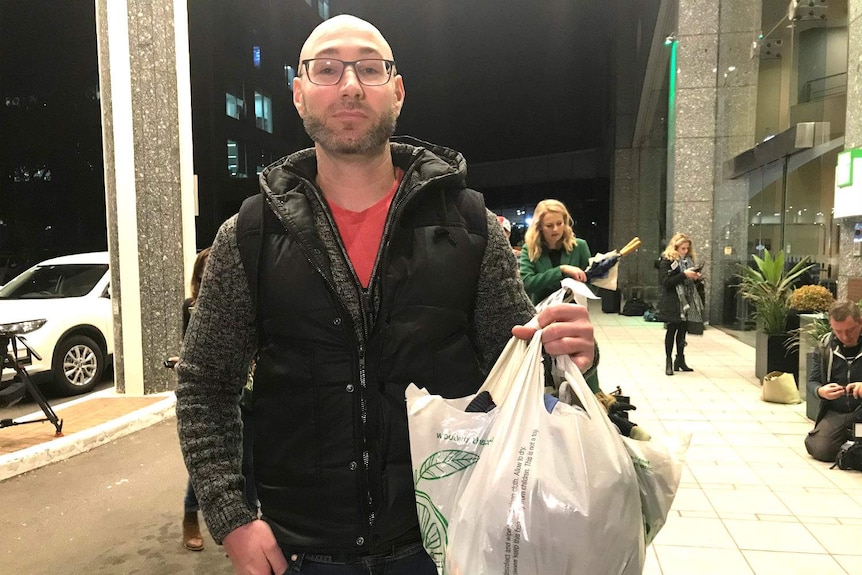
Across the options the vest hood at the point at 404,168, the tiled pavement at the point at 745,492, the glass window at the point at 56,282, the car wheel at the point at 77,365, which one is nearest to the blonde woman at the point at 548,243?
the tiled pavement at the point at 745,492

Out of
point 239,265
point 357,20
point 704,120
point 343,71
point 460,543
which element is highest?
point 704,120

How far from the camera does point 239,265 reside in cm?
132

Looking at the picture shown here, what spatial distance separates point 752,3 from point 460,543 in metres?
12.6

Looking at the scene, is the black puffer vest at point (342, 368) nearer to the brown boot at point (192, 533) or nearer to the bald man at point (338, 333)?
the bald man at point (338, 333)

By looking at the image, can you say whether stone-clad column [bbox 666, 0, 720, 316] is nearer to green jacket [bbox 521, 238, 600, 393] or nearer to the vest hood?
green jacket [bbox 521, 238, 600, 393]

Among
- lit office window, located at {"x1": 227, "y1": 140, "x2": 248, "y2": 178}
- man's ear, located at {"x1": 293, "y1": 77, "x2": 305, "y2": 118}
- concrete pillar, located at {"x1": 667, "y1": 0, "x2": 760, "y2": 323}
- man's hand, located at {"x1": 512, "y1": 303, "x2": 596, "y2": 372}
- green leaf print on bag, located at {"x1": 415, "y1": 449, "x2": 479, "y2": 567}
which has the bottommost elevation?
green leaf print on bag, located at {"x1": 415, "y1": 449, "x2": 479, "y2": 567}

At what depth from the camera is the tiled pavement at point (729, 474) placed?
3.27 meters

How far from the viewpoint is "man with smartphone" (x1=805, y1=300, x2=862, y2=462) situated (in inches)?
180

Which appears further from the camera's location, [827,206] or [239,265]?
[827,206]

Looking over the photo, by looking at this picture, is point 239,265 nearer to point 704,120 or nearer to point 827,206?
point 827,206

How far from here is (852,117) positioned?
6.11m

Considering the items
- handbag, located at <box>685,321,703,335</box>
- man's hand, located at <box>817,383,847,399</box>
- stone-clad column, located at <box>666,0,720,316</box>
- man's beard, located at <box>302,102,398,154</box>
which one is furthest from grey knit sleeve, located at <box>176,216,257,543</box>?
stone-clad column, located at <box>666,0,720,316</box>

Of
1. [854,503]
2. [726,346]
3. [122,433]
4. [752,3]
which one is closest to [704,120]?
[752,3]

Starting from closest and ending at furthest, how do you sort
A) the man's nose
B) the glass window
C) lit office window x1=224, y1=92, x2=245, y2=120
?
the man's nose, the glass window, lit office window x1=224, y1=92, x2=245, y2=120
